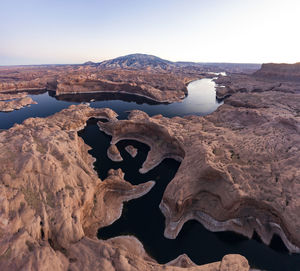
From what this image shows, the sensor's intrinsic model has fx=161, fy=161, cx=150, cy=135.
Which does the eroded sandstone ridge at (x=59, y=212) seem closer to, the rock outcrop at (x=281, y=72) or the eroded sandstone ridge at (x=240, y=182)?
the eroded sandstone ridge at (x=240, y=182)

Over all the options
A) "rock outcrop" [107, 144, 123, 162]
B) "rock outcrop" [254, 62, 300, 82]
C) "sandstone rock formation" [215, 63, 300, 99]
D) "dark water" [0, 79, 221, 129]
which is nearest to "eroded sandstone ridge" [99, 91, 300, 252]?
"rock outcrop" [107, 144, 123, 162]

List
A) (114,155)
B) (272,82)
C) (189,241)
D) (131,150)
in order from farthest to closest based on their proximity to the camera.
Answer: (272,82)
(131,150)
(114,155)
(189,241)

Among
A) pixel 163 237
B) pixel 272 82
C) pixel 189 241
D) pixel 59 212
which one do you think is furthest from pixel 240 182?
pixel 272 82

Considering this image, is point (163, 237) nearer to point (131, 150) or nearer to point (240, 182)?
point (240, 182)

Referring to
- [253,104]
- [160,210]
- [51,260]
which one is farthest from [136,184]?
[253,104]

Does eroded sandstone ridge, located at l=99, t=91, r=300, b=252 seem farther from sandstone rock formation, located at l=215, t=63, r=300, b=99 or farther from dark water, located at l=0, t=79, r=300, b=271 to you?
sandstone rock formation, located at l=215, t=63, r=300, b=99

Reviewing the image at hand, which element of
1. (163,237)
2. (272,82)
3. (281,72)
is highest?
(281,72)
